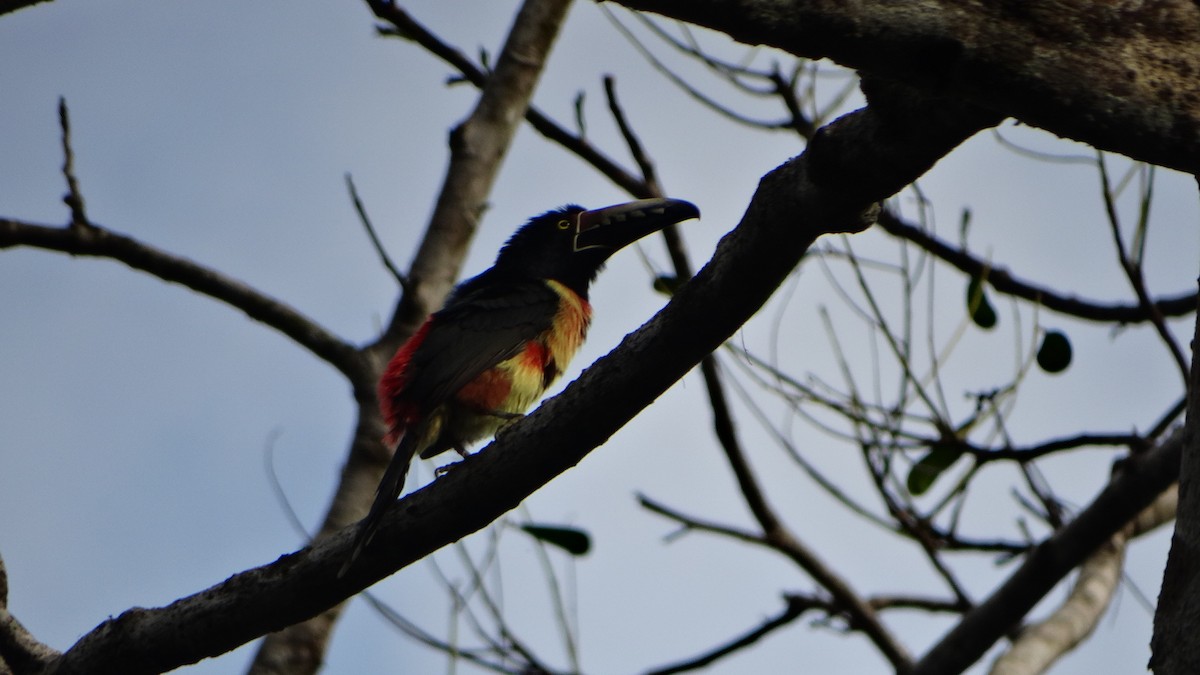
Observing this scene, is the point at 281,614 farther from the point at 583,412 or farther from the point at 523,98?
the point at 523,98

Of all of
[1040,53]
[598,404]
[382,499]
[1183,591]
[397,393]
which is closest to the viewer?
[1040,53]

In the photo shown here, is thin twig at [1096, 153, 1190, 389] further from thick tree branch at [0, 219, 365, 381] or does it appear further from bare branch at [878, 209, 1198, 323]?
thick tree branch at [0, 219, 365, 381]

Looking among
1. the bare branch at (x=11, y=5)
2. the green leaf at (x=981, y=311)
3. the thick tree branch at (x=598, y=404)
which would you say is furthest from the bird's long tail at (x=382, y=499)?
the green leaf at (x=981, y=311)

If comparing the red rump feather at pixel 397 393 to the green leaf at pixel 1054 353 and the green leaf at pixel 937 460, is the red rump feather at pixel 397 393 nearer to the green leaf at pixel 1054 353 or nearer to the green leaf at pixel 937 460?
the green leaf at pixel 937 460

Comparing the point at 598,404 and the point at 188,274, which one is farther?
the point at 188,274

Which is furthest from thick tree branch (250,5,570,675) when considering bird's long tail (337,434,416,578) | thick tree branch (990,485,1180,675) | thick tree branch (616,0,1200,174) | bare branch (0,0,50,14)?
thick tree branch (616,0,1200,174)

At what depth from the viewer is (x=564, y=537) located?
192 inches

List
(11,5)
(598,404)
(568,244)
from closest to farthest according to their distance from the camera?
1. (598,404)
2. (11,5)
3. (568,244)

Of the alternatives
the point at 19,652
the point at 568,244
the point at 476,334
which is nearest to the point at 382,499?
the point at 19,652

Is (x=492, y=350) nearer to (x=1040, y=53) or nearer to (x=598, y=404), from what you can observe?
(x=598, y=404)

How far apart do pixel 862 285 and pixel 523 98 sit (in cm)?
211

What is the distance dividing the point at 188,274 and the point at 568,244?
5.62 feet

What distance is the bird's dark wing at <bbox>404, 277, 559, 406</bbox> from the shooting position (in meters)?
4.92

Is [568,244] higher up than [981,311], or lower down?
higher up
